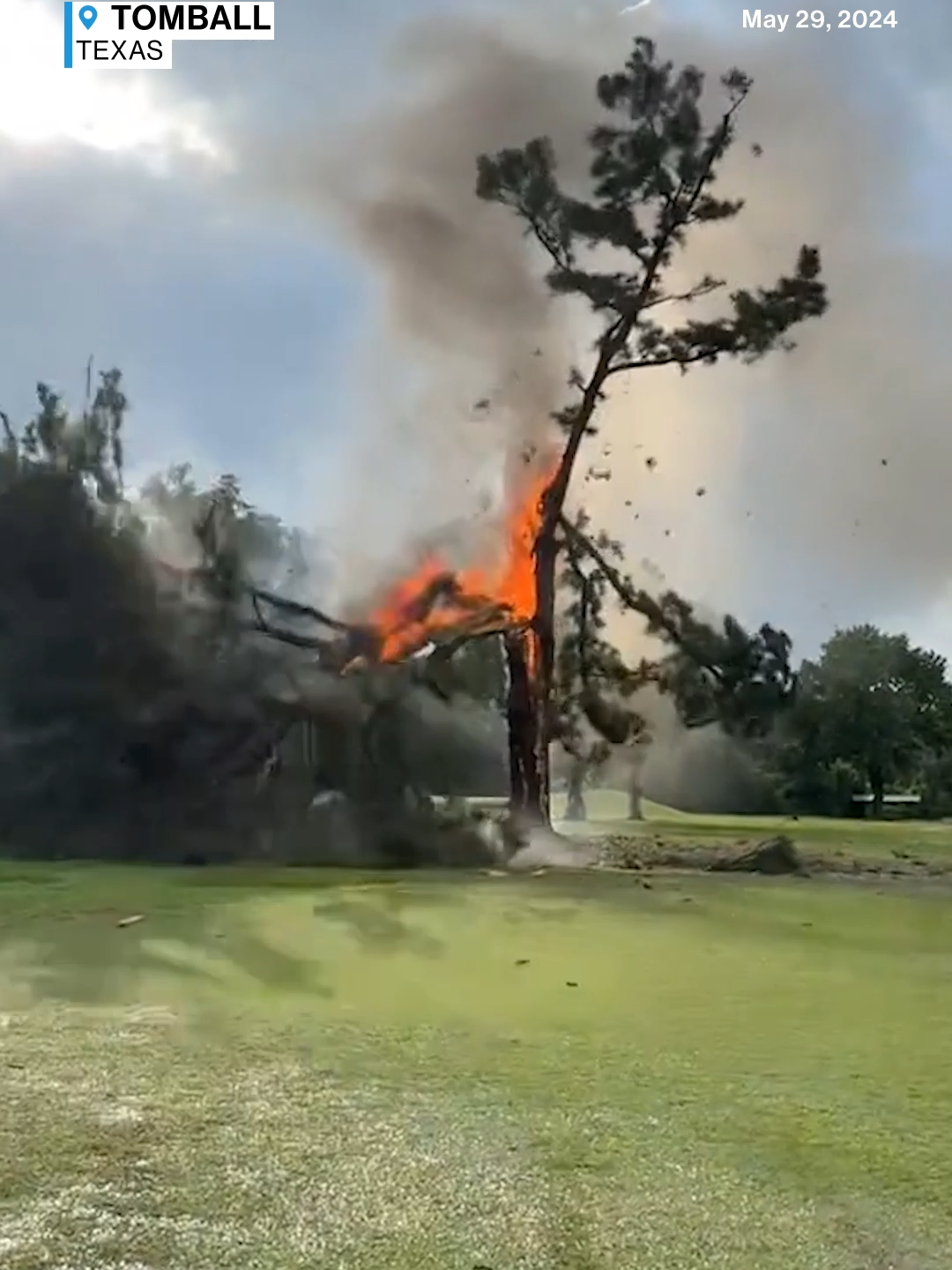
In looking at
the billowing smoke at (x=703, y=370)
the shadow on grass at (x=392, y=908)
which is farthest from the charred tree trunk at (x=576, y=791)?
the shadow on grass at (x=392, y=908)

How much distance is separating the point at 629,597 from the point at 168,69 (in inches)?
103

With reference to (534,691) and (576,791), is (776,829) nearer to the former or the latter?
(576,791)

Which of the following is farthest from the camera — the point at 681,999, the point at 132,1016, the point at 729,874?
the point at 729,874

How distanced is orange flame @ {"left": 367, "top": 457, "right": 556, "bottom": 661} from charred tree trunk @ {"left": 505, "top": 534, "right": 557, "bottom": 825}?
5cm

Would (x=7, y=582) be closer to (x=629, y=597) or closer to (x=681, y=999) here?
(x=629, y=597)

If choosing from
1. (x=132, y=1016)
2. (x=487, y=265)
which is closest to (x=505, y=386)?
(x=487, y=265)

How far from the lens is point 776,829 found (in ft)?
16.0

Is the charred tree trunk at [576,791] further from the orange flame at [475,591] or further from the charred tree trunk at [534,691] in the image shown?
the orange flame at [475,591]

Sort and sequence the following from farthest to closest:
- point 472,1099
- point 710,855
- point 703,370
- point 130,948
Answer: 1. point 703,370
2. point 710,855
3. point 130,948
4. point 472,1099

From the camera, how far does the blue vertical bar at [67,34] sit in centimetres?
414

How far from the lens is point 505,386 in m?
5.25

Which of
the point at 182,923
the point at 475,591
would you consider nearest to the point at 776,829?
the point at 475,591

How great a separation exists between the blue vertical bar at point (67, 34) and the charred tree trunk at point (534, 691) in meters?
2.44

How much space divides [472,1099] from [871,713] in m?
3.75
